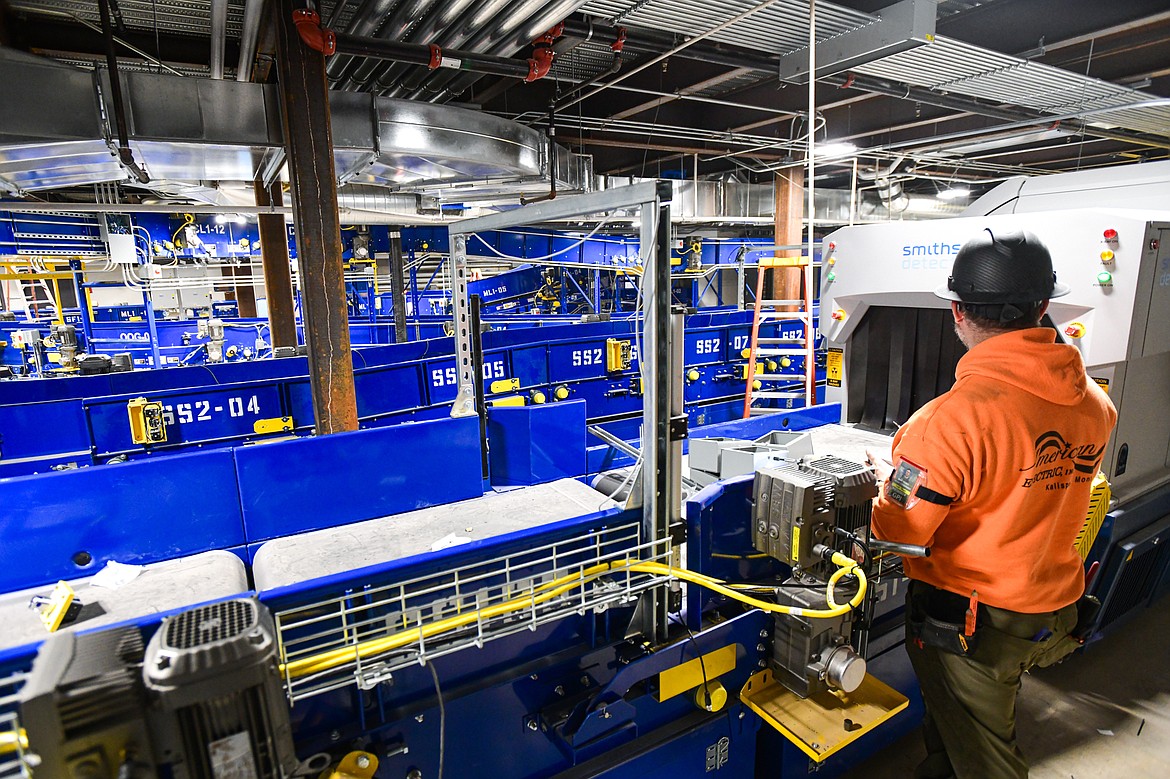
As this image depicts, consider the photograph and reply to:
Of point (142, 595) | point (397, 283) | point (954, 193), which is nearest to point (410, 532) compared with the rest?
point (142, 595)

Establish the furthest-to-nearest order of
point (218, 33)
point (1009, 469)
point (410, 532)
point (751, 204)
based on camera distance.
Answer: point (751, 204) < point (218, 33) < point (410, 532) < point (1009, 469)

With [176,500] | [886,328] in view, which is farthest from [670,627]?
[886,328]

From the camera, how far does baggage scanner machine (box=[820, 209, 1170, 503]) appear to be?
3.18 m

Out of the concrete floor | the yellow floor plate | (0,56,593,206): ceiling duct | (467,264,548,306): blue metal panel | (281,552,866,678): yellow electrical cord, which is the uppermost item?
(0,56,593,206): ceiling duct

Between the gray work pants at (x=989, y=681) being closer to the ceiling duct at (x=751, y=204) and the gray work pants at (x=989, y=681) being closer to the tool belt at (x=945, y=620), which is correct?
the tool belt at (x=945, y=620)

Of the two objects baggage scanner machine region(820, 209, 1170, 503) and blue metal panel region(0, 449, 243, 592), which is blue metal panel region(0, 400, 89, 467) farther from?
baggage scanner machine region(820, 209, 1170, 503)

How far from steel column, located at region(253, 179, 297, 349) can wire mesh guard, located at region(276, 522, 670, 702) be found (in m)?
6.75

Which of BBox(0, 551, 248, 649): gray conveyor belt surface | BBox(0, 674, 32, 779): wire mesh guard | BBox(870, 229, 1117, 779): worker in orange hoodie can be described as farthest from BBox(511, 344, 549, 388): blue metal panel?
BBox(0, 674, 32, 779): wire mesh guard

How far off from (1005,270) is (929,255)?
76.6 inches

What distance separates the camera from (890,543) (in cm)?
208

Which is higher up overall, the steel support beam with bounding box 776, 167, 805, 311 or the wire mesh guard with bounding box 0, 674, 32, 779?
the steel support beam with bounding box 776, 167, 805, 311

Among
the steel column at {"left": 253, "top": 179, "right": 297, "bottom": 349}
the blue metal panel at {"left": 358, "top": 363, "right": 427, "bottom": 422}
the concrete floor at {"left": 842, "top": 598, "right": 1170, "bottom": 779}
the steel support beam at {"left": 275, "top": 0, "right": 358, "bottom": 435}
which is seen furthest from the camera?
the steel column at {"left": 253, "top": 179, "right": 297, "bottom": 349}

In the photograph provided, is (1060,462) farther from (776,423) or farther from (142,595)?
(142,595)

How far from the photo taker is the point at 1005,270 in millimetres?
2062
